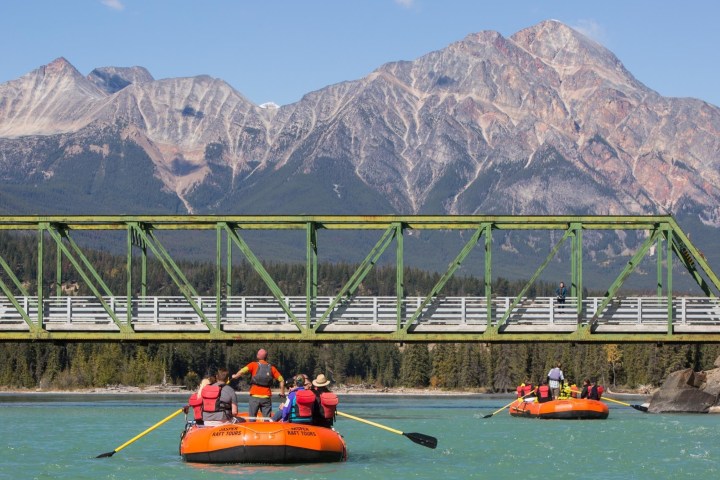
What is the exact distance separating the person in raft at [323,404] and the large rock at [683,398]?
4223 cm

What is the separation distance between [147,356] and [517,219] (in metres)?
126

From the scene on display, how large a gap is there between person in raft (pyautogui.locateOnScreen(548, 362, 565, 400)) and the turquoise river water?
9.52ft

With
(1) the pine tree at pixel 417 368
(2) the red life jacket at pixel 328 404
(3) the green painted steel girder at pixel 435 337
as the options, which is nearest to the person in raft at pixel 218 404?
(2) the red life jacket at pixel 328 404

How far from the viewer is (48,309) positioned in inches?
2817

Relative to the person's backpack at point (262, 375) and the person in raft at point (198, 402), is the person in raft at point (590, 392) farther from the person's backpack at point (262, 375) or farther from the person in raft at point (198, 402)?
the person in raft at point (198, 402)

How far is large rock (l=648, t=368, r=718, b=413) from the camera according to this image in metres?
82.0

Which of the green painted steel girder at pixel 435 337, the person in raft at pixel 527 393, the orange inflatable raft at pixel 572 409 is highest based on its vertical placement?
the green painted steel girder at pixel 435 337

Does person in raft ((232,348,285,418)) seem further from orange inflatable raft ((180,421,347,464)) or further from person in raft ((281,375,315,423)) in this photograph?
orange inflatable raft ((180,421,347,464))

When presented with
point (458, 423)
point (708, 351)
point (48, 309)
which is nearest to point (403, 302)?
point (458, 423)

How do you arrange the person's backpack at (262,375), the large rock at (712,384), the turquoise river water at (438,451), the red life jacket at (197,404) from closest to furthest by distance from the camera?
the turquoise river water at (438,451)
the red life jacket at (197,404)
the person's backpack at (262,375)
the large rock at (712,384)

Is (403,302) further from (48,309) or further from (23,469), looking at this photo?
(23,469)

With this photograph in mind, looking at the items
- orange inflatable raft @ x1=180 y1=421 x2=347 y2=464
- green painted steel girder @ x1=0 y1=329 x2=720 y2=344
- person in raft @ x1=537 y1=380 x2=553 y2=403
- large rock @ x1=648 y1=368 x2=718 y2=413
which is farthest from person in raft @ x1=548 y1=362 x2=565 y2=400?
orange inflatable raft @ x1=180 y1=421 x2=347 y2=464

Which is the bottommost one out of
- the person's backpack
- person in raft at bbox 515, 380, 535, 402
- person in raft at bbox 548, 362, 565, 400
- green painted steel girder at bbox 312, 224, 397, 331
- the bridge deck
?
person in raft at bbox 515, 380, 535, 402

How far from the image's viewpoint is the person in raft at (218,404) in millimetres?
42625
